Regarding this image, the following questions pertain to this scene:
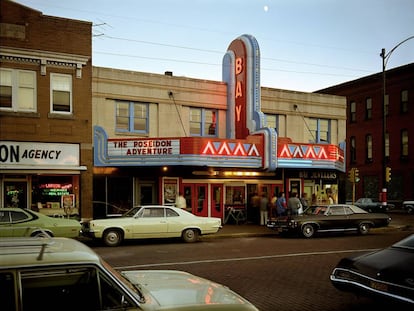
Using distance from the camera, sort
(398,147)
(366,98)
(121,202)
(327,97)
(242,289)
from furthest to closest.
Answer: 1. (366,98)
2. (398,147)
3. (327,97)
4. (121,202)
5. (242,289)

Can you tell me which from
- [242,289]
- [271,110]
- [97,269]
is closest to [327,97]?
[271,110]

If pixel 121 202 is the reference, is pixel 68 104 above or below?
above

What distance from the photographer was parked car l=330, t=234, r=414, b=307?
20.7 feet

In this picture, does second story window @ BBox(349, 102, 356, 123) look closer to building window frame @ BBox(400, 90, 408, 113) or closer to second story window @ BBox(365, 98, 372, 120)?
second story window @ BBox(365, 98, 372, 120)

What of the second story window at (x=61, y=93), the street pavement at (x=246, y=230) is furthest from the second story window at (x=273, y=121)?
the second story window at (x=61, y=93)

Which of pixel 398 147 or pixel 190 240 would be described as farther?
pixel 398 147

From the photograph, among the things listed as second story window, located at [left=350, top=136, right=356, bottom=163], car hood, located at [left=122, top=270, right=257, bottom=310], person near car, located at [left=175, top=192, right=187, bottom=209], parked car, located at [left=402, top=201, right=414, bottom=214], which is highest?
second story window, located at [left=350, top=136, right=356, bottom=163]

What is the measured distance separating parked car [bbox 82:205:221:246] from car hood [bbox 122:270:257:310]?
10515 mm

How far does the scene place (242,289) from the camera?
8891 mm

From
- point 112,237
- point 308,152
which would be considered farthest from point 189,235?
point 308,152

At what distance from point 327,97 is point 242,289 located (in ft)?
66.5

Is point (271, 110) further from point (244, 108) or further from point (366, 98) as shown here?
point (366, 98)

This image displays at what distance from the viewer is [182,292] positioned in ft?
15.1

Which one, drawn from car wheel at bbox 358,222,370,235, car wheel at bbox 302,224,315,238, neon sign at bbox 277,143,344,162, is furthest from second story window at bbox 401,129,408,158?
car wheel at bbox 302,224,315,238
